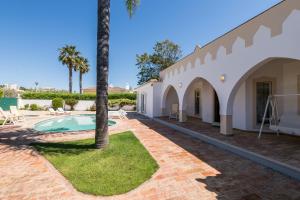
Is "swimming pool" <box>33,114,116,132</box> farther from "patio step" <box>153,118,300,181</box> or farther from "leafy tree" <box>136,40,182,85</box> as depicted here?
"leafy tree" <box>136,40,182,85</box>

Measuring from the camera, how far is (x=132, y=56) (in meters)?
47.6

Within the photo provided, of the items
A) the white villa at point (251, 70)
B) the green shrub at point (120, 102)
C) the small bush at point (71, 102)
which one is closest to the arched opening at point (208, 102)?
the white villa at point (251, 70)

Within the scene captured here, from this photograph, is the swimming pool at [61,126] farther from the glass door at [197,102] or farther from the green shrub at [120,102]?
the green shrub at [120,102]

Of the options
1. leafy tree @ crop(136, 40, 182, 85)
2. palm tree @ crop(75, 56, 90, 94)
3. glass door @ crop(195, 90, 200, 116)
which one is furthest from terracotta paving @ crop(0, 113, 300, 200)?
leafy tree @ crop(136, 40, 182, 85)

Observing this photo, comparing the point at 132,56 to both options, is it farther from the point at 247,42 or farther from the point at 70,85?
the point at 247,42

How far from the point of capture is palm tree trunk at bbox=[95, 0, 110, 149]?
8.30 m

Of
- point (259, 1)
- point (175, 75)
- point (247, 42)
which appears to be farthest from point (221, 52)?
point (175, 75)

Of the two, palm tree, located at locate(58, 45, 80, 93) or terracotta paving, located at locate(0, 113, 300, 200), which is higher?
palm tree, located at locate(58, 45, 80, 93)

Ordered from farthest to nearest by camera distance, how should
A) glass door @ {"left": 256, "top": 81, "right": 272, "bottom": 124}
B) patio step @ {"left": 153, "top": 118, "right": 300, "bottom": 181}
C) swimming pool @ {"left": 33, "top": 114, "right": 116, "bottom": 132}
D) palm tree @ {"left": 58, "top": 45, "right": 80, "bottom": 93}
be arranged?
1. palm tree @ {"left": 58, "top": 45, "right": 80, "bottom": 93}
2. swimming pool @ {"left": 33, "top": 114, "right": 116, "bottom": 132}
3. glass door @ {"left": 256, "top": 81, "right": 272, "bottom": 124}
4. patio step @ {"left": 153, "top": 118, "right": 300, "bottom": 181}

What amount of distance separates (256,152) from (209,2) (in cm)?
1366

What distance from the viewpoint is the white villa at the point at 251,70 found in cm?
663

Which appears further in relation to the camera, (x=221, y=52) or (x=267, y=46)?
(x=221, y=52)

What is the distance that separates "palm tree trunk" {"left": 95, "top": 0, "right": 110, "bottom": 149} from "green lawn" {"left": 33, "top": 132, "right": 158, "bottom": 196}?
629 millimetres

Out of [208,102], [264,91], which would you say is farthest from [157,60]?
[264,91]
